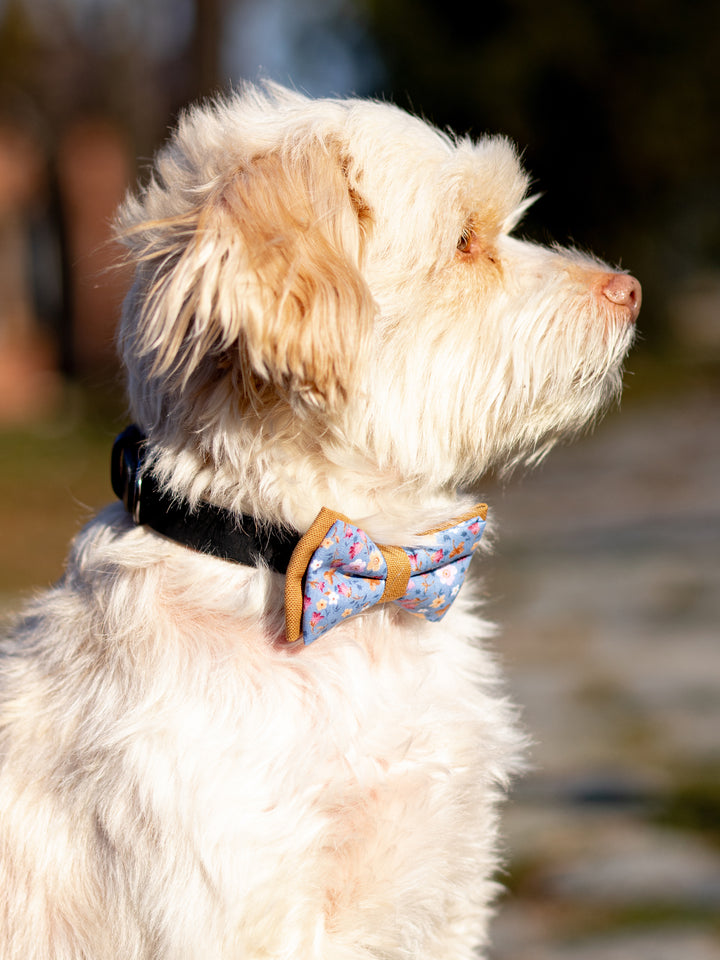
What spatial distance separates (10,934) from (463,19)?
2428 cm

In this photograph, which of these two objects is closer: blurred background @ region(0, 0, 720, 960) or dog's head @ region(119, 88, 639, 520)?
dog's head @ region(119, 88, 639, 520)

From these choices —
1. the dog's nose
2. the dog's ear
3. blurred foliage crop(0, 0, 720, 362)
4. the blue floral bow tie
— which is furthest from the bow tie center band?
blurred foliage crop(0, 0, 720, 362)

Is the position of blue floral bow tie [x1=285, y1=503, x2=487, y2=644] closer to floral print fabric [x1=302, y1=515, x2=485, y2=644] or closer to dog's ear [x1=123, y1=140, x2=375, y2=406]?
floral print fabric [x1=302, y1=515, x2=485, y2=644]

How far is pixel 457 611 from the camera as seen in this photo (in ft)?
9.26

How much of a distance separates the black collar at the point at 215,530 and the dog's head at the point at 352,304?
3.3 inches

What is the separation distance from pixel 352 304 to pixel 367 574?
60cm

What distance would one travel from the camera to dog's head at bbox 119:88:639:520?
2.17 m

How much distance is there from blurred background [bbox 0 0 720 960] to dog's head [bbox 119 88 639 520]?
53 centimetres

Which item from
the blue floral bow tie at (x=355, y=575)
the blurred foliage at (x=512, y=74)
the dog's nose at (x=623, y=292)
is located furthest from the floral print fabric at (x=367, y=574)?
the blurred foliage at (x=512, y=74)

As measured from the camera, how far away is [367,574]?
93.7 inches

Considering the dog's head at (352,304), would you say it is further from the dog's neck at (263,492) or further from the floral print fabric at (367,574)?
the floral print fabric at (367,574)

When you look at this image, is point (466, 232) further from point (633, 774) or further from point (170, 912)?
point (633, 774)

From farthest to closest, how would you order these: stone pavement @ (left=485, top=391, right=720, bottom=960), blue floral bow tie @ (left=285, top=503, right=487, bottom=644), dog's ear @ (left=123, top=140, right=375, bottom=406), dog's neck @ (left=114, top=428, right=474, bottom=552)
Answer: stone pavement @ (left=485, top=391, right=720, bottom=960) < dog's neck @ (left=114, top=428, right=474, bottom=552) < blue floral bow tie @ (left=285, top=503, right=487, bottom=644) < dog's ear @ (left=123, top=140, right=375, bottom=406)

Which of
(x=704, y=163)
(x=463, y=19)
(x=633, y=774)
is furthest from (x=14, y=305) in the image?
(x=633, y=774)
